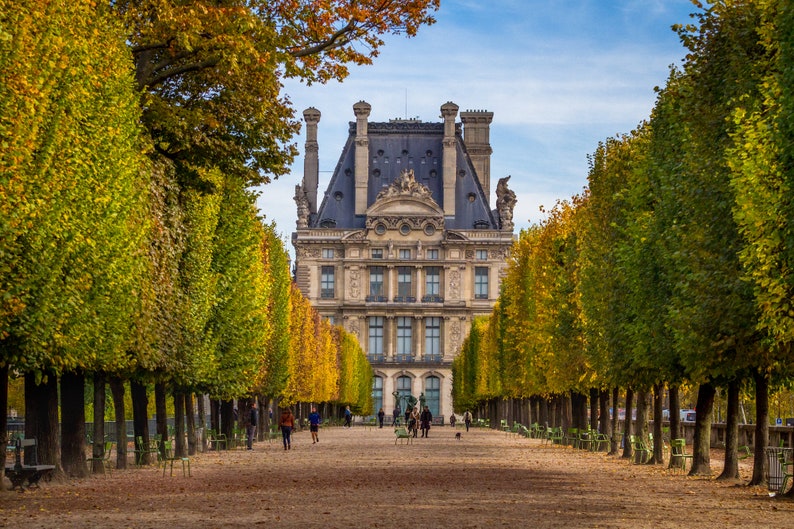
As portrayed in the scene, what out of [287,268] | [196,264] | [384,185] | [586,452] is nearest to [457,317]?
[384,185]

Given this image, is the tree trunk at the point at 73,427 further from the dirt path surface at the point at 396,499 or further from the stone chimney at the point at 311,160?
the stone chimney at the point at 311,160

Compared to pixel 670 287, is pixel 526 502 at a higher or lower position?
lower

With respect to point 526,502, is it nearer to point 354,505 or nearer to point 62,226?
point 354,505

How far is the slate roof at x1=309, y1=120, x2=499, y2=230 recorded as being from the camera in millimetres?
145750

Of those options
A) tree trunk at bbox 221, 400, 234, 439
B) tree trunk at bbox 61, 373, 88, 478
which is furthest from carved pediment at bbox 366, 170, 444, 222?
tree trunk at bbox 61, 373, 88, 478

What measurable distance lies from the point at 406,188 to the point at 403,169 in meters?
5.16

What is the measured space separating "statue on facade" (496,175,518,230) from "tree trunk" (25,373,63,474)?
117643mm

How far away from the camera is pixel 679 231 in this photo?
27.4m

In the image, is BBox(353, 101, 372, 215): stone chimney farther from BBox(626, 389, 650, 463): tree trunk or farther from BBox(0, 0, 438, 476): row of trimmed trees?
BBox(0, 0, 438, 476): row of trimmed trees

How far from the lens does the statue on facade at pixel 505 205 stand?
475ft

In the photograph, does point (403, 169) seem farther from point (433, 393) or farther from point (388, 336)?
point (433, 393)

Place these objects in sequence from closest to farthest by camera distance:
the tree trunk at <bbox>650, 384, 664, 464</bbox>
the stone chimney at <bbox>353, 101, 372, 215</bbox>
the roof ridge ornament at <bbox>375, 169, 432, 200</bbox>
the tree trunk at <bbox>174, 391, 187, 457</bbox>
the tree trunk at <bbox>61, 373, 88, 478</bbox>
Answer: the tree trunk at <bbox>61, 373, 88, 478</bbox>
the tree trunk at <bbox>650, 384, 664, 464</bbox>
the tree trunk at <bbox>174, 391, 187, 457</bbox>
the roof ridge ornament at <bbox>375, 169, 432, 200</bbox>
the stone chimney at <bbox>353, 101, 372, 215</bbox>

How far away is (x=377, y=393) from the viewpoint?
143875mm

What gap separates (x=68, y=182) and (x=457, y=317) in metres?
121
